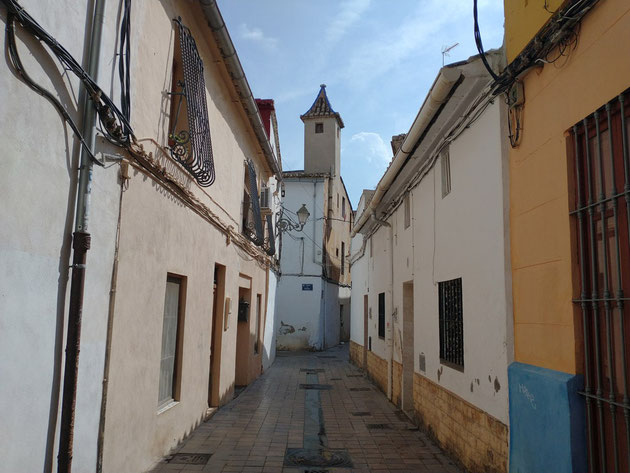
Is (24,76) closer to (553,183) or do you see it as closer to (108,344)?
(108,344)

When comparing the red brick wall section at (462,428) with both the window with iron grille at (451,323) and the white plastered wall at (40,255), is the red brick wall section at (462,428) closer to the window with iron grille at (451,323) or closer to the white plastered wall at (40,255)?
the window with iron grille at (451,323)

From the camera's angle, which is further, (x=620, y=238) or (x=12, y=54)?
(x=620, y=238)

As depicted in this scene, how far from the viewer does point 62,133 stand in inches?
135

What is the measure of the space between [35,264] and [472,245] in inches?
167

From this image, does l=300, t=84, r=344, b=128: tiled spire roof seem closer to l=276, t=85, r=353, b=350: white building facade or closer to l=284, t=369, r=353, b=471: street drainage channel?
l=276, t=85, r=353, b=350: white building facade

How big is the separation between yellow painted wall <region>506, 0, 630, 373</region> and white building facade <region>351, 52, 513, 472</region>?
27cm

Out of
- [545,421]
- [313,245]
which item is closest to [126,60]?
[545,421]

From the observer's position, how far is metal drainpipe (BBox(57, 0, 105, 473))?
3443 mm

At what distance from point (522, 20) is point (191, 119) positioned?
374 cm

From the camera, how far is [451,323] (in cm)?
646

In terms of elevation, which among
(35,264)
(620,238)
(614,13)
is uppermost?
(614,13)

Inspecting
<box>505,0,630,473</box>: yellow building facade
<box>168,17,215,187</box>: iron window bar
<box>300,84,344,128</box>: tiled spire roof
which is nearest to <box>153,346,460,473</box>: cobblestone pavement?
<box>505,0,630,473</box>: yellow building facade

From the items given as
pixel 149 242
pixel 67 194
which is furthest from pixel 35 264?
pixel 149 242

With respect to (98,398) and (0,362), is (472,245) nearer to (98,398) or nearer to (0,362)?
(98,398)
